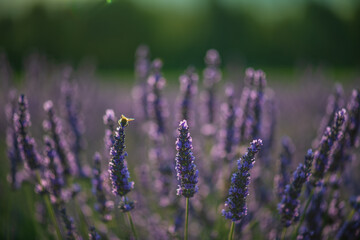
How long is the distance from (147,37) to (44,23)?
10.5 metres

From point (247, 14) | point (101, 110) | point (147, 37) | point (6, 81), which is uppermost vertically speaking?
point (247, 14)

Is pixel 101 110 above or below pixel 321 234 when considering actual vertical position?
above

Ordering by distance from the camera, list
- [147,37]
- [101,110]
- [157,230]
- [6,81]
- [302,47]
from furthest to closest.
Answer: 1. [147,37]
2. [302,47]
3. [101,110]
4. [6,81]
5. [157,230]

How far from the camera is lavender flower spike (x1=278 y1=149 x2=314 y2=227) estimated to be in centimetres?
161

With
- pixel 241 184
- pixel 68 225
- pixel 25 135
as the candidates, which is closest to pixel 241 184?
pixel 241 184

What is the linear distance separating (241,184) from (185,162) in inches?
12.5

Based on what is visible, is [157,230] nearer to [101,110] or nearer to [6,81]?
[6,81]

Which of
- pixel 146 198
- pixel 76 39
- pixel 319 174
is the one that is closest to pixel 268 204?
pixel 319 174

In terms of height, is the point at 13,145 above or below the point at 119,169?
above

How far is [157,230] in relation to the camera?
8.57 feet

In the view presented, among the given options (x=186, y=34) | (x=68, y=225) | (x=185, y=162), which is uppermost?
(x=186, y=34)

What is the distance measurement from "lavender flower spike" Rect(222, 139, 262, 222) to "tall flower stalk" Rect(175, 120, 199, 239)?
214 mm

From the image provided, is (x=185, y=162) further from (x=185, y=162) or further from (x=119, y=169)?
(x=119, y=169)

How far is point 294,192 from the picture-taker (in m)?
1.67
